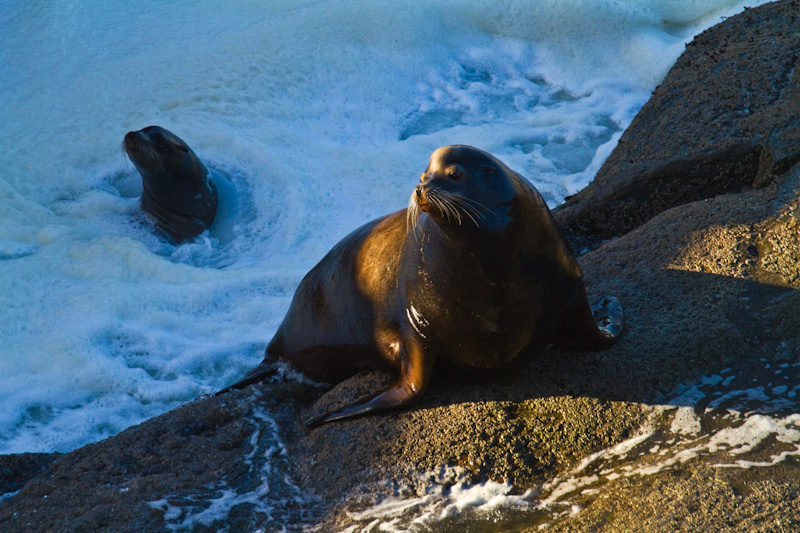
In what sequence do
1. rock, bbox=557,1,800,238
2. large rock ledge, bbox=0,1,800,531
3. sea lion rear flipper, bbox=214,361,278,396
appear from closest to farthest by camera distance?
large rock ledge, bbox=0,1,800,531
sea lion rear flipper, bbox=214,361,278,396
rock, bbox=557,1,800,238

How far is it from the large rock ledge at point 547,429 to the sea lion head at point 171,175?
528cm

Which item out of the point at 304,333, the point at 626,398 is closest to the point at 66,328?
the point at 304,333

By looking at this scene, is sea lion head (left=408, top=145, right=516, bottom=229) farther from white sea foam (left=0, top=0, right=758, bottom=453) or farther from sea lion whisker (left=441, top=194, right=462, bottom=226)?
white sea foam (left=0, top=0, right=758, bottom=453)

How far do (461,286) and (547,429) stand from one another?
753 mm

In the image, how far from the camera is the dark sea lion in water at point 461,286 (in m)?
3.35

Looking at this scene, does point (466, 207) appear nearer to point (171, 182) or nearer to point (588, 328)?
point (588, 328)

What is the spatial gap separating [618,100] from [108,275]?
25.5 ft

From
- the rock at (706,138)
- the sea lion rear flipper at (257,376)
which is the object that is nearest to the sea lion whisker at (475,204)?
the sea lion rear flipper at (257,376)

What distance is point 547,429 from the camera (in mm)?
3457

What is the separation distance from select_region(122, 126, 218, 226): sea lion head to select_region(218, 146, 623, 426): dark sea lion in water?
5.68 m

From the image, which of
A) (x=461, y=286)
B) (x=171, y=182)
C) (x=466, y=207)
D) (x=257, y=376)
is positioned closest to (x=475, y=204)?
(x=466, y=207)

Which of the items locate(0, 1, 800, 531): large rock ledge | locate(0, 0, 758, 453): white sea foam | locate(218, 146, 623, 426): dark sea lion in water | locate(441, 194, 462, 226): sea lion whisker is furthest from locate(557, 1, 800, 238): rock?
locate(441, 194, 462, 226): sea lion whisker

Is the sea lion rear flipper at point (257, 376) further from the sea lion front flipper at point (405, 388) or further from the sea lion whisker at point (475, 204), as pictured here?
the sea lion whisker at point (475, 204)

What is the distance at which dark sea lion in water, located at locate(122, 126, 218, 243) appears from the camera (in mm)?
9508
